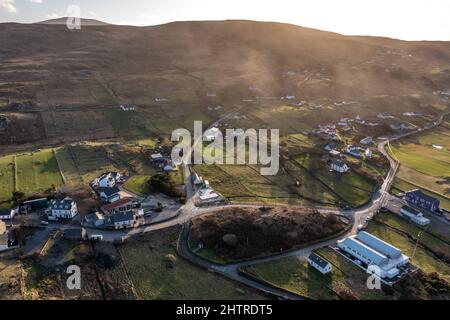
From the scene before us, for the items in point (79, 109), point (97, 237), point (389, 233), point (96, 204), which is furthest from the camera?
point (79, 109)

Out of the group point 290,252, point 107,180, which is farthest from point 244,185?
point 107,180

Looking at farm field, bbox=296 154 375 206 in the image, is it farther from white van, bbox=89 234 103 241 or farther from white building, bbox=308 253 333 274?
white van, bbox=89 234 103 241

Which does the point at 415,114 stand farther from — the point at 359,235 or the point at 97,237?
the point at 97,237

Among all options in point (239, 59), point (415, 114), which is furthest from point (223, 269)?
point (239, 59)

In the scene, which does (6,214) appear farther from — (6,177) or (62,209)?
(6,177)

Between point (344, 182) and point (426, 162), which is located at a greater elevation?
point (426, 162)

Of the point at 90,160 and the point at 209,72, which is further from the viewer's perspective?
the point at 209,72
